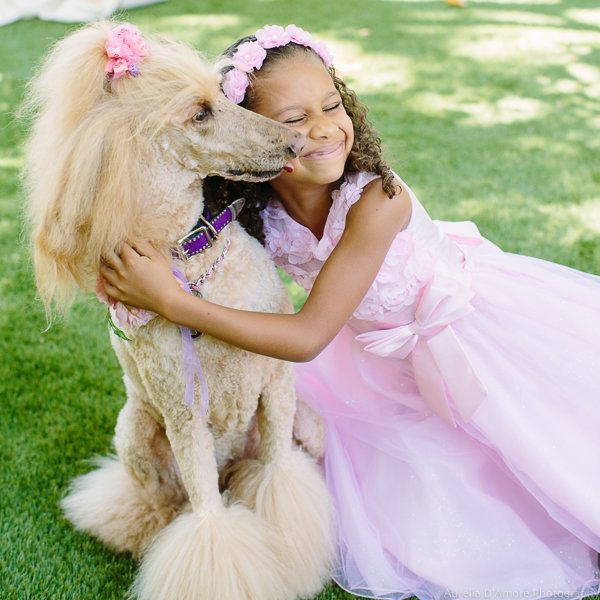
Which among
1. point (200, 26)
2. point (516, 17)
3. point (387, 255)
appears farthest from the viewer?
point (516, 17)

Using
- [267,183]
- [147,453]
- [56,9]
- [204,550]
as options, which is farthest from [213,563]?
[56,9]

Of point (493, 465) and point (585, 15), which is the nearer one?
point (493, 465)

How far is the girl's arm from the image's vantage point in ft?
4.54

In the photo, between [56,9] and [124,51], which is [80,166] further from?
[56,9]

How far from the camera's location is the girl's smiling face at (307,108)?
1.58 metres

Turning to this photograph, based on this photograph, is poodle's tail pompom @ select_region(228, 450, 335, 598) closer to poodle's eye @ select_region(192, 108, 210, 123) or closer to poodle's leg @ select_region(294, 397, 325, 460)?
poodle's leg @ select_region(294, 397, 325, 460)

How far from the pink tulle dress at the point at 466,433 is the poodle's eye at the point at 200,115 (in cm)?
43

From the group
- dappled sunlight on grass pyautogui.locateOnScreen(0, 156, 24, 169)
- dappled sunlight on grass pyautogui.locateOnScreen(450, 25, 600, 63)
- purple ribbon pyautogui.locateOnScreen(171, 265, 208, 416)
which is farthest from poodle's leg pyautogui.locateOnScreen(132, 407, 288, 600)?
dappled sunlight on grass pyautogui.locateOnScreen(450, 25, 600, 63)

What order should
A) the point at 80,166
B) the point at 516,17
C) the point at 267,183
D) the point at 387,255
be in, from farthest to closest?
the point at 516,17, the point at 267,183, the point at 387,255, the point at 80,166

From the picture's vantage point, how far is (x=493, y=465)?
1.83m

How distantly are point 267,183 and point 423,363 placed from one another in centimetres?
65

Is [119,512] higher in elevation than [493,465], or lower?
lower

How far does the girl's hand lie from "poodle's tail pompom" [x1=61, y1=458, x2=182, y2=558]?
2.36 feet

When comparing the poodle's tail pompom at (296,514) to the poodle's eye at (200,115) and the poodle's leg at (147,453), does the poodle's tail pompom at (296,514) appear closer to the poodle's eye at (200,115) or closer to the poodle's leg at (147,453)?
the poodle's leg at (147,453)
